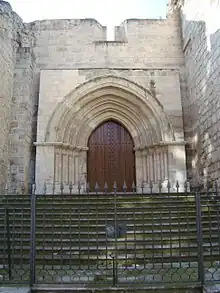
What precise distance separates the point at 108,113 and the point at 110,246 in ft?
15.3

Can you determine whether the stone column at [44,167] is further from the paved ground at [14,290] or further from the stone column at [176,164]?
the paved ground at [14,290]

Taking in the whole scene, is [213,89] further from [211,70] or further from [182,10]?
[182,10]

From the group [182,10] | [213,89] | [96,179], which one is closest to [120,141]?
[96,179]

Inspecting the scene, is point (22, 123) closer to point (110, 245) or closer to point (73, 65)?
point (73, 65)

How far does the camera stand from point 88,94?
7887 mm

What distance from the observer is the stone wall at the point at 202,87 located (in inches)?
251

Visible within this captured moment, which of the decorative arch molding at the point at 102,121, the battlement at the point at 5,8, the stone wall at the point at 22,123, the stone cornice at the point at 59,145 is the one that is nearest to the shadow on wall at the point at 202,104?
the decorative arch molding at the point at 102,121

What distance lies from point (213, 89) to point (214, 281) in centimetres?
450

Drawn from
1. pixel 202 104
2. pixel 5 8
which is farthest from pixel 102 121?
pixel 5 8

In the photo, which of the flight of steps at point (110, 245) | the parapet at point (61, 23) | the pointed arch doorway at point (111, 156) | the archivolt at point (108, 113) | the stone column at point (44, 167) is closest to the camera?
the flight of steps at point (110, 245)

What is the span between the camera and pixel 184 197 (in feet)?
18.7

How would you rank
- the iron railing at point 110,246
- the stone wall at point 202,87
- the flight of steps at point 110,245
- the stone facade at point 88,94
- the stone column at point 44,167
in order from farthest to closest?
the stone facade at point 88,94 < the stone column at point 44,167 < the stone wall at point 202,87 < the flight of steps at point 110,245 < the iron railing at point 110,246

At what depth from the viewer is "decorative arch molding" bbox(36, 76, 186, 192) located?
7.34 m

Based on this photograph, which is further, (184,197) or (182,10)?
(182,10)
